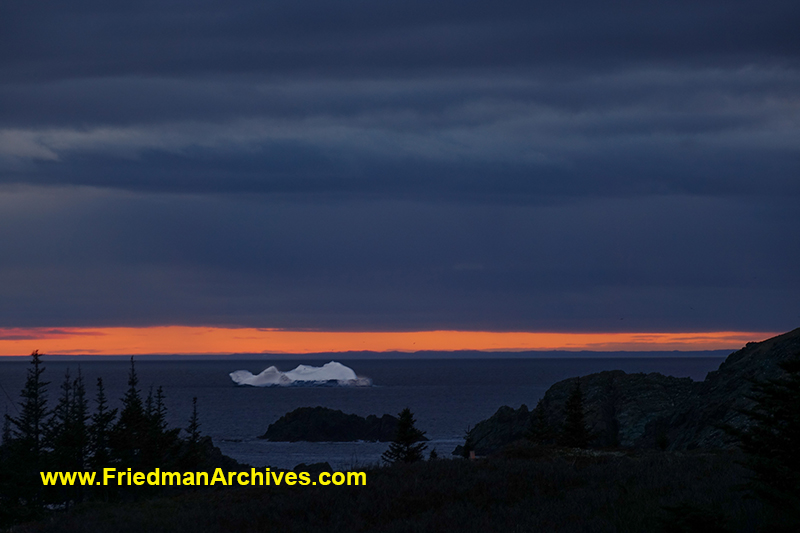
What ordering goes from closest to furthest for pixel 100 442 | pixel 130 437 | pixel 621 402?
pixel 100 442, pixel 130 437, pixel 621 402

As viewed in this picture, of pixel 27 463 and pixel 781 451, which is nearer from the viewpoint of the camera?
pixel 781 451

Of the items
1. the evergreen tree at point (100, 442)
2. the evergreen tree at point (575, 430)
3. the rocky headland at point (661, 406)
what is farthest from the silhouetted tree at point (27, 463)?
the rocky headland at point (661, 406)

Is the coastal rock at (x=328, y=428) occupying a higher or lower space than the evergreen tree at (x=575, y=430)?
lower

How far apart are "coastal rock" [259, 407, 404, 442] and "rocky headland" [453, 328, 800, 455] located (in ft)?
124

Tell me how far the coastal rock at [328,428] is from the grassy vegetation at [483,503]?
11782 cm

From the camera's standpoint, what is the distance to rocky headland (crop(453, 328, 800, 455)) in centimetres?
4191

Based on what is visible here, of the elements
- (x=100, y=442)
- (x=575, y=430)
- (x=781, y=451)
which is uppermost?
(x=781, y=451)

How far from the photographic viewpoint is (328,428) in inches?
5522

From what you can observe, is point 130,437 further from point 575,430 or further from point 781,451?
point 781,451

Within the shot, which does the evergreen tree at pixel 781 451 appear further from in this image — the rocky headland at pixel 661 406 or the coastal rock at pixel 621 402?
the coastal rock at pixel 621 402

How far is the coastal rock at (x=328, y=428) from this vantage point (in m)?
138

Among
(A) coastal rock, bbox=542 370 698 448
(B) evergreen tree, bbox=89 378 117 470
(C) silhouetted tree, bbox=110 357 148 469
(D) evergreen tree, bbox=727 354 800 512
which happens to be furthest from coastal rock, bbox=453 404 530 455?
(D) evergreen tree, bbox=727 354 800 512

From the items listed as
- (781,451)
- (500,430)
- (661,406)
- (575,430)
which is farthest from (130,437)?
(661,406)

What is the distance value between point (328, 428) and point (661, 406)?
7516 centimetres
